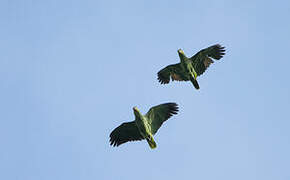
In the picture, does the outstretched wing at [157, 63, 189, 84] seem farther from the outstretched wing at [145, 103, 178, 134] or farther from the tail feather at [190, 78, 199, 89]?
the outstretched wing at [145, 103, 178, 134]

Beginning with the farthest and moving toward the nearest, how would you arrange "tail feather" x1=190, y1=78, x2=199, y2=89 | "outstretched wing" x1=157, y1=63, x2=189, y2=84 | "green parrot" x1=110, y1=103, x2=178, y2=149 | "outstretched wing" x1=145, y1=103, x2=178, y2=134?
"outstretched wing" x1=157, y1=63, x2=189, y2=84
"tail feather" x1=190, y1=78, x2=199, y2=89
"outstretched wing" x1=145, y1=103, x2=178, y2=134
"green parrot" x1=110, y1=103, x2=178, y2=149

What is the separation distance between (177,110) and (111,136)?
3191mm

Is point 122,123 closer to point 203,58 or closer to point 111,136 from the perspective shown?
point 111,136

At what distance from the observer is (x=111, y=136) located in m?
23.1

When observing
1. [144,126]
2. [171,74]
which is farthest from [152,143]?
[171,74]

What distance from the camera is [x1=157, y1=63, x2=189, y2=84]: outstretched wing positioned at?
82.8 ft

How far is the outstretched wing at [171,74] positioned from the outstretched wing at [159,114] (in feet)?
9.46

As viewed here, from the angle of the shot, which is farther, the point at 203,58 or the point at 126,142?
the point at 203,58

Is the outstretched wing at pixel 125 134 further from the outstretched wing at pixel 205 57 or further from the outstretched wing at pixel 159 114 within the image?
the outstretched wing at pixel 205 57

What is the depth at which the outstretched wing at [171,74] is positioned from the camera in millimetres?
25250

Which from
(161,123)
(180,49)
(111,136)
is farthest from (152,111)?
(180,49)

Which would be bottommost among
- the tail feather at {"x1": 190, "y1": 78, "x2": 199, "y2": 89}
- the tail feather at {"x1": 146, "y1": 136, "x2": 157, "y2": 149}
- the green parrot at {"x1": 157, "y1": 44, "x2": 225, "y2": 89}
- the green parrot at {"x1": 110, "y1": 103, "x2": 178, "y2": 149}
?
the tail feather at {"x1": 146, "y1": 136, "x2": 157, "y2": 149}

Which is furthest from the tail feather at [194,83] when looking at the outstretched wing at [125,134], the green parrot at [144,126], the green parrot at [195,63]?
the outstretched wing at [125,134]

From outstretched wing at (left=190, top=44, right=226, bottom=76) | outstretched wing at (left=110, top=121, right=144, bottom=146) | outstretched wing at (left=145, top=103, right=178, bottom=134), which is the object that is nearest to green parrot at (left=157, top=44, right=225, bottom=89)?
outstretched wing at (left=190, top=44, right=226, bottom=76)
